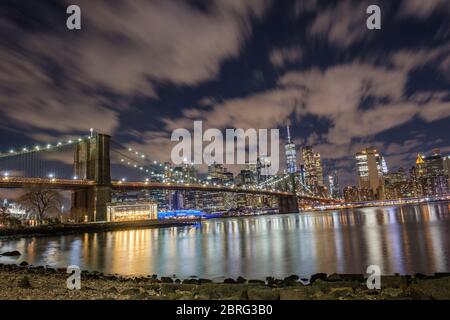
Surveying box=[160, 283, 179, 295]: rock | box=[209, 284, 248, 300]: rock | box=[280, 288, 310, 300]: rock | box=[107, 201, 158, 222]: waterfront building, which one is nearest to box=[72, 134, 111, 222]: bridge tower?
box=[107, 201, 158, 222]: waterfront building

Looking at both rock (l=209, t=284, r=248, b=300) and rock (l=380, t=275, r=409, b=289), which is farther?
rock (l=380, t=275, r=409, b=289)

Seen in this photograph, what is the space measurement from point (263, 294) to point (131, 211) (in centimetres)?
6027

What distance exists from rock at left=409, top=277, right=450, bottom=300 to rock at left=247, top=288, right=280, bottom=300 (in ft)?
10.5

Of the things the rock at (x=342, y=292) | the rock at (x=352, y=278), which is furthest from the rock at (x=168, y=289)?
the rock at (x=352, y=278)

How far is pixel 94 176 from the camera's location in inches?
2409

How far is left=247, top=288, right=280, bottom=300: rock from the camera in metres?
7.64

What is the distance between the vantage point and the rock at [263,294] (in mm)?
7641

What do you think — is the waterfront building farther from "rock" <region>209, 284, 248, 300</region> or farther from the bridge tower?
"rock" <region>209, 284, 248, 300</region>

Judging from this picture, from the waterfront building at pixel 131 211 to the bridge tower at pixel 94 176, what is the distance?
157 centimetres

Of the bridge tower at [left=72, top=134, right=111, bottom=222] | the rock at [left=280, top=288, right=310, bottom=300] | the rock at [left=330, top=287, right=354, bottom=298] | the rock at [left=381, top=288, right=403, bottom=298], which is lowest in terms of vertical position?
the rock at [left=381, top=288, right=403, bottom=298]

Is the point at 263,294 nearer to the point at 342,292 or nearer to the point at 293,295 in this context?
the point at 293,295

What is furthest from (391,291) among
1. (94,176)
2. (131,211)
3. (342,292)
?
(131,211)
